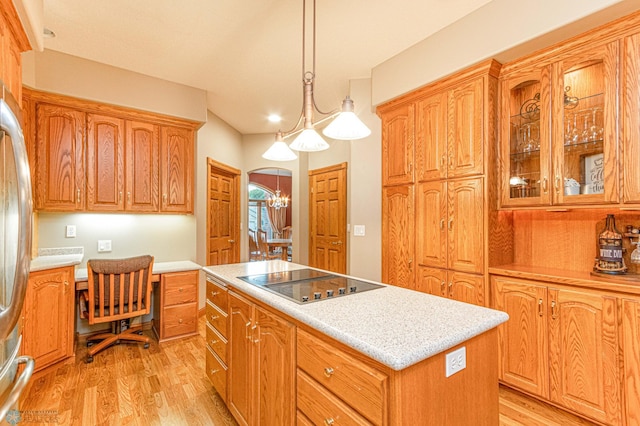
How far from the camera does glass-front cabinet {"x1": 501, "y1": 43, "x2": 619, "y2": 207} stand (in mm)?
1923

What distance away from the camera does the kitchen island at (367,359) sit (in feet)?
3.17

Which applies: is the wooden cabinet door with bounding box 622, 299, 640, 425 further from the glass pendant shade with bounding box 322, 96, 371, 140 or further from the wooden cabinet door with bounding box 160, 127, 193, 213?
the wooden cabinet door with bounding box 160, 127, 193, 213

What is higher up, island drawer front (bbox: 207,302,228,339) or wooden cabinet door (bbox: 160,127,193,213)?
wooden cabinet door (bbox: 160,127,193,213)

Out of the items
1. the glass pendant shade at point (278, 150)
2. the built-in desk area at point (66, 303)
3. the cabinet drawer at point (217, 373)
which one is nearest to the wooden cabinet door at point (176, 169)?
the built-in desk area at point (66, 303)

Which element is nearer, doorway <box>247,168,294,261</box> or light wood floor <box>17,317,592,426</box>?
light wood floor <box>17,317,592,426</box>

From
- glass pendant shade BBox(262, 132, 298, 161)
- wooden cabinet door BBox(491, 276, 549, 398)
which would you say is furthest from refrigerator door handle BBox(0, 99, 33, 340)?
wooden cabinet door BBox(491, 276, 549, 398)

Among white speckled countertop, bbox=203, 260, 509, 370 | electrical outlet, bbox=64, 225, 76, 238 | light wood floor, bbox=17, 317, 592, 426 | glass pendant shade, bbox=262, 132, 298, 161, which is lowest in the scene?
light wood floor, bbox=17, 317, 592, 426

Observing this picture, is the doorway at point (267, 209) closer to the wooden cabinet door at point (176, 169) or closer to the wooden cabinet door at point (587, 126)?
the wooden cabinet door at point (176, 169)

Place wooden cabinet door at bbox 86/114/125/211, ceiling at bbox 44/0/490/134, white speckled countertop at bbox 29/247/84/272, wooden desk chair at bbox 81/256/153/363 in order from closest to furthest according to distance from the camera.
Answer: ceiling at bbox 44/0/490/134, white speckled countertop at bbox 29/247/84/272, wooden desk chair at bbox 81/256/153/363, wooden cabinet door at bbox 86/114/125/211

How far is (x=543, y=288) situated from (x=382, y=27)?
2.35 meters

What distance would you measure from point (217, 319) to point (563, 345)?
2.33m

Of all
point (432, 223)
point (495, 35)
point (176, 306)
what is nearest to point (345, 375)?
point (432, 223)

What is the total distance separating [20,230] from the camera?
988 mm

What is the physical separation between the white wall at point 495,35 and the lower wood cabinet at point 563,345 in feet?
5.48
